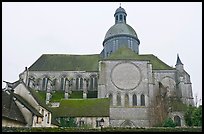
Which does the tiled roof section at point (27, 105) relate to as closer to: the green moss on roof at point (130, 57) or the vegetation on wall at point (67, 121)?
the vegetation on wall at point (67, 121)

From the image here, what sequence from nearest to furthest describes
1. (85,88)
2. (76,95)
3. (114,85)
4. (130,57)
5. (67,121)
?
(67,121) < (114,85) < (130,57) < (76,95) < (85,88)

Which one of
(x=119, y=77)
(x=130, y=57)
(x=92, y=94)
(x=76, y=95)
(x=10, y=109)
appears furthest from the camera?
(x=92, y=94)

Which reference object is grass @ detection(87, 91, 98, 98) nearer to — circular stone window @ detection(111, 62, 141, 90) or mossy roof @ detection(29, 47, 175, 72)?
mossy roof @ detection(29, 47, 175, 72)

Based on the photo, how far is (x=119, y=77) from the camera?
133ft

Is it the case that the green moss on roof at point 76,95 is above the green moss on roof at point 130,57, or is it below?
below

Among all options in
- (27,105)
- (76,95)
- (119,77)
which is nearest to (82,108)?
(27,105)

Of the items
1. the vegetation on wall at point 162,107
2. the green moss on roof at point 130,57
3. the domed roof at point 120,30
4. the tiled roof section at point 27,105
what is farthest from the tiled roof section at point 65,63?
the tiled roof section at point 27,105

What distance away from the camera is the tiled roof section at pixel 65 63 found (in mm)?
48094

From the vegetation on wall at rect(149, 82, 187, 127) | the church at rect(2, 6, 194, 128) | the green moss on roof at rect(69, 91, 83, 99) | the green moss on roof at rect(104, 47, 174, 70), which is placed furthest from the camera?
the green moss on roof at rect(69, 91, 83, 99)

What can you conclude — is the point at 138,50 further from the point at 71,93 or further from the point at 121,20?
the point at 71,93

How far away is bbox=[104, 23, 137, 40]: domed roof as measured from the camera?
163 ft

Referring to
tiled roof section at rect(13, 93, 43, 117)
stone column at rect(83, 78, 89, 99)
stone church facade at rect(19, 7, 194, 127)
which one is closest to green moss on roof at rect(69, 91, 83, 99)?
stone church facade at rect(19, 7, 194, 127)

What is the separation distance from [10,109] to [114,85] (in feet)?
68.1

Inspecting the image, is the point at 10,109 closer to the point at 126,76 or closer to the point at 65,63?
the point at 126,76
